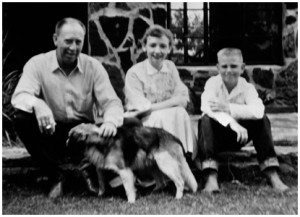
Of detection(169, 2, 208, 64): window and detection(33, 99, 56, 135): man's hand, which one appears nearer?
detection(33, 99, 56, 135): man's hand

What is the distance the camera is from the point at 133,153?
10.0 ft

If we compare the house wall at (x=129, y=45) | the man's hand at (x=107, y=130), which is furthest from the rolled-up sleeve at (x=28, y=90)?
the house wall at (x=129, y=45)

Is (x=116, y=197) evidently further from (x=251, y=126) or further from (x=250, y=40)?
(x=250, y=40)

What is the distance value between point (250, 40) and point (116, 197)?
2068 millimetres

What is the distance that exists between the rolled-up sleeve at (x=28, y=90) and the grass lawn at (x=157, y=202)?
Result: 0.55 metres

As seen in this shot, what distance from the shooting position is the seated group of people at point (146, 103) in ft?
10.2

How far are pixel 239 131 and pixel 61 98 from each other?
3.66ft

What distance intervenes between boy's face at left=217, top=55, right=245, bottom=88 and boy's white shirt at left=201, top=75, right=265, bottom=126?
0.03m

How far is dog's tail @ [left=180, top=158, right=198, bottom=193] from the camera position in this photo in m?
3.11

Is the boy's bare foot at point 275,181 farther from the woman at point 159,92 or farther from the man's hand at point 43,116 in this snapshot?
the man's hand at point 43,116

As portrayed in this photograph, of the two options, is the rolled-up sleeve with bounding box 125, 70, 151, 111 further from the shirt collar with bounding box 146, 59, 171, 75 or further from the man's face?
the man's face

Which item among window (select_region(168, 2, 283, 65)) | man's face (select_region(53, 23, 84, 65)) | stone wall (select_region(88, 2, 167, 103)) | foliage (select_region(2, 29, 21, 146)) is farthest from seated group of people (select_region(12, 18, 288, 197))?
stone wall (select_region(88, 2, 167, 103))

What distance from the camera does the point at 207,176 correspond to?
320 centimetres

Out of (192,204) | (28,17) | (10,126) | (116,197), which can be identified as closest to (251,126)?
(192,204)
